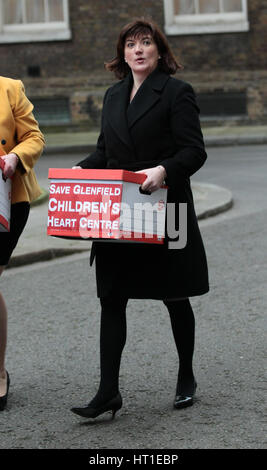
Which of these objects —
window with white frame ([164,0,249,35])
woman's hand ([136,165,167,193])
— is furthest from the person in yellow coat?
window with white frame ([164,0,249,35])

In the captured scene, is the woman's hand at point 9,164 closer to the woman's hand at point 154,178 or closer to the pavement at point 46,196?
the woman's hand at point 154,178

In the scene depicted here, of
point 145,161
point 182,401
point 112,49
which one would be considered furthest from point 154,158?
point 112,49

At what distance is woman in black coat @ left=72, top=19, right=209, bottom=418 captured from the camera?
423 centimetres

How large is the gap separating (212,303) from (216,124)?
14234 mm

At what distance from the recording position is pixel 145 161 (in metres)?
4.25

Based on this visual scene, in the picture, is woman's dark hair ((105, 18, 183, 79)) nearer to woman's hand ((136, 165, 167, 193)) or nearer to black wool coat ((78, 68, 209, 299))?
black wool coat ((78, 68, 209, 299))

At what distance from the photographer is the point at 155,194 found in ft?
13.5

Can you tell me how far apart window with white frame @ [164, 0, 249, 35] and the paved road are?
484 inches

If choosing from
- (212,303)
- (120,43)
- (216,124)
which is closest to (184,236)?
(120,43)

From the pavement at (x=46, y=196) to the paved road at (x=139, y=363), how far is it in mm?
162

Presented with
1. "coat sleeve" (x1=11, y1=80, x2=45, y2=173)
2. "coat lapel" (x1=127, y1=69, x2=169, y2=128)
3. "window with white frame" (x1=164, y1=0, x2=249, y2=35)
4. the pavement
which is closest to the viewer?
"coat lapel" (x1=127, y1=69, x2=169, y2=128)

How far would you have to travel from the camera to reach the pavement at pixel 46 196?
8.66 m

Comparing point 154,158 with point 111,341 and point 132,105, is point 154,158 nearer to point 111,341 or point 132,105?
point 132,105
